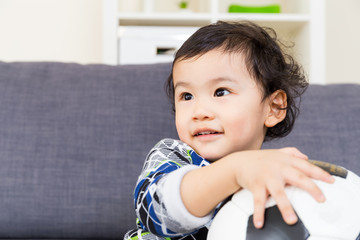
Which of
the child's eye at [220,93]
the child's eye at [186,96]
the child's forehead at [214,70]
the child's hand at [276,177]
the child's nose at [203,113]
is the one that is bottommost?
the child's hand at [276,177]

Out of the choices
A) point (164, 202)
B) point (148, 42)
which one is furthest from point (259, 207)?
point (148, 42)

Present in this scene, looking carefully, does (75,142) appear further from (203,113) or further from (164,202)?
(164,202)

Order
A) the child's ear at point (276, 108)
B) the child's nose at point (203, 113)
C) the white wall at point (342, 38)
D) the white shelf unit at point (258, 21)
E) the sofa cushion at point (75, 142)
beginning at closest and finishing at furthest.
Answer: the child's nose at point (203, 113), the child's ear at point (276, 108), the sofa cushion at point (75, 142), the white shelf unit at point (258, 21), the white wall at point (342, 38)

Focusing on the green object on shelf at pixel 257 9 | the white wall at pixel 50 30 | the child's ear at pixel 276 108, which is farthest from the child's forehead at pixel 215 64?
the white wall at pixel 50 30

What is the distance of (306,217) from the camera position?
660 millimetres

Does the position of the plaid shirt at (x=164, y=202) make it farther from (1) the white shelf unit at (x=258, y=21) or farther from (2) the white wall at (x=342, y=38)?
(2) the white wall at (x=342, y=38)

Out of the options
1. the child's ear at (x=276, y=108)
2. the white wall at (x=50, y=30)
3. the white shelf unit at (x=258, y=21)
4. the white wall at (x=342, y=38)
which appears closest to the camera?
the child's ear at (x=276, y=108)

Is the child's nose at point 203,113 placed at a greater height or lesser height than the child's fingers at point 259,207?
greater

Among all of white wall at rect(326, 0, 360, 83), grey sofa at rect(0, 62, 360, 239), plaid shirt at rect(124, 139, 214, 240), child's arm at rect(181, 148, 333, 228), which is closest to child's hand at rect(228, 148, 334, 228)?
child's arm at rect(181, 148, 333, 228)

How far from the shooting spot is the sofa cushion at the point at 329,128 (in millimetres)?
1393

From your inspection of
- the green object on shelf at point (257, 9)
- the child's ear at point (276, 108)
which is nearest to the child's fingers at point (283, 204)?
the child's ear at point (276, 108)

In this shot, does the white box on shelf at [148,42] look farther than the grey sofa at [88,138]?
Yes

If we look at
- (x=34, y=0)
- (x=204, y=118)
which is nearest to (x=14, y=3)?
(x=34, y=0)

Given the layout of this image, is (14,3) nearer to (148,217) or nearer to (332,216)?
(148,217)
